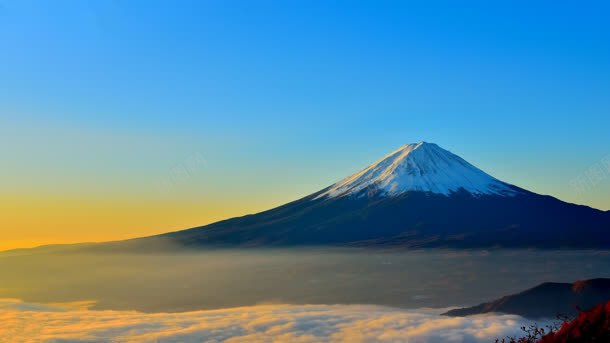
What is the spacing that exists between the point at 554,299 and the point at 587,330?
511 ft

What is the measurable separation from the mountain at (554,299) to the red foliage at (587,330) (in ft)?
445

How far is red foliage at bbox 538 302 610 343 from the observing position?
59.7ft

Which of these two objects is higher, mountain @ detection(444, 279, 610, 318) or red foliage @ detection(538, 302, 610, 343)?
red foliage @ detection(538, 302, 610, 343)

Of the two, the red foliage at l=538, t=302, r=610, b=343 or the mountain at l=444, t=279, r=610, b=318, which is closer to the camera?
the red foliage at l=538, t=302, r=610, b=343

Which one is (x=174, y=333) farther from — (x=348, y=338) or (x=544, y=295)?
(x=544, y=295)

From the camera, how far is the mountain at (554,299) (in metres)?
147

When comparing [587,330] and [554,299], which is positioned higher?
[587,330]

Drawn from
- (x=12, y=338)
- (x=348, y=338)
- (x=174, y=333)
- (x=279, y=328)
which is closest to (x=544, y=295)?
(x=348, y=338)

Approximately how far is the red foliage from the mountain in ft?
445

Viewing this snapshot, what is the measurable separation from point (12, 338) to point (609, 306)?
673 ft

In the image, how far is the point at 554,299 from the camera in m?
162

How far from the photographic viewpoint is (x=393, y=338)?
172 metres

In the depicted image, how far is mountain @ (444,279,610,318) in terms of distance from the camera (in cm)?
14738

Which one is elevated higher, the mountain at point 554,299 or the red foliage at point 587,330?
the red foliage at point 587,330
